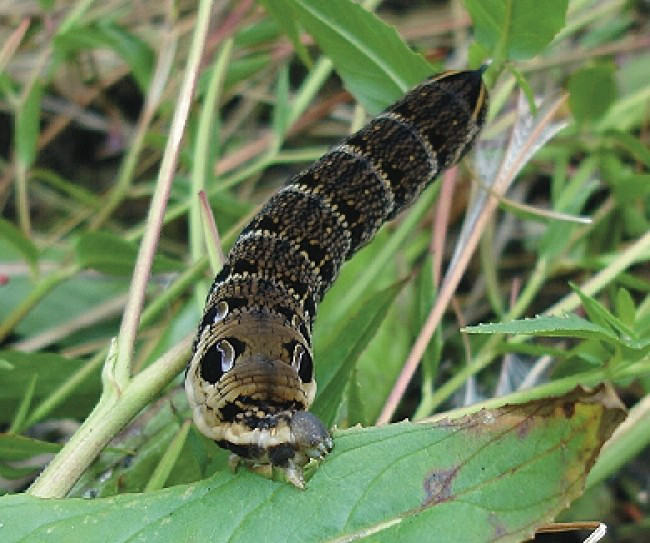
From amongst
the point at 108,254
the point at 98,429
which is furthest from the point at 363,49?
A: the point at 98,429

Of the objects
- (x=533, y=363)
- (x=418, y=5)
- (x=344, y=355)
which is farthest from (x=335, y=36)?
(x=418, y=5)

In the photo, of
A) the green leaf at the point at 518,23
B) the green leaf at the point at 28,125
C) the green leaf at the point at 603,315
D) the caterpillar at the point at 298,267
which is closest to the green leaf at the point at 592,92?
the caterpillar at the point at 298,267

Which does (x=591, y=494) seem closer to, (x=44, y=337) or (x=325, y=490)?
(x=325, y=490)

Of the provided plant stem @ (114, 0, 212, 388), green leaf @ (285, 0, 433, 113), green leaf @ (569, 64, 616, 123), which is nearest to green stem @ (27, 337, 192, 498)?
plant stem @ (114, 0, 212, 388)

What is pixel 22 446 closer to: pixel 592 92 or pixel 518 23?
pixel 518 23

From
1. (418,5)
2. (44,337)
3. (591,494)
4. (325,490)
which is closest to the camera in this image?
(325,490)


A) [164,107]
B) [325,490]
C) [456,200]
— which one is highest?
[164,107]

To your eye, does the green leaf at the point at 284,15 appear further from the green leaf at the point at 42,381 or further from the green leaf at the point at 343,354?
the green leaf at the point at 42,381
